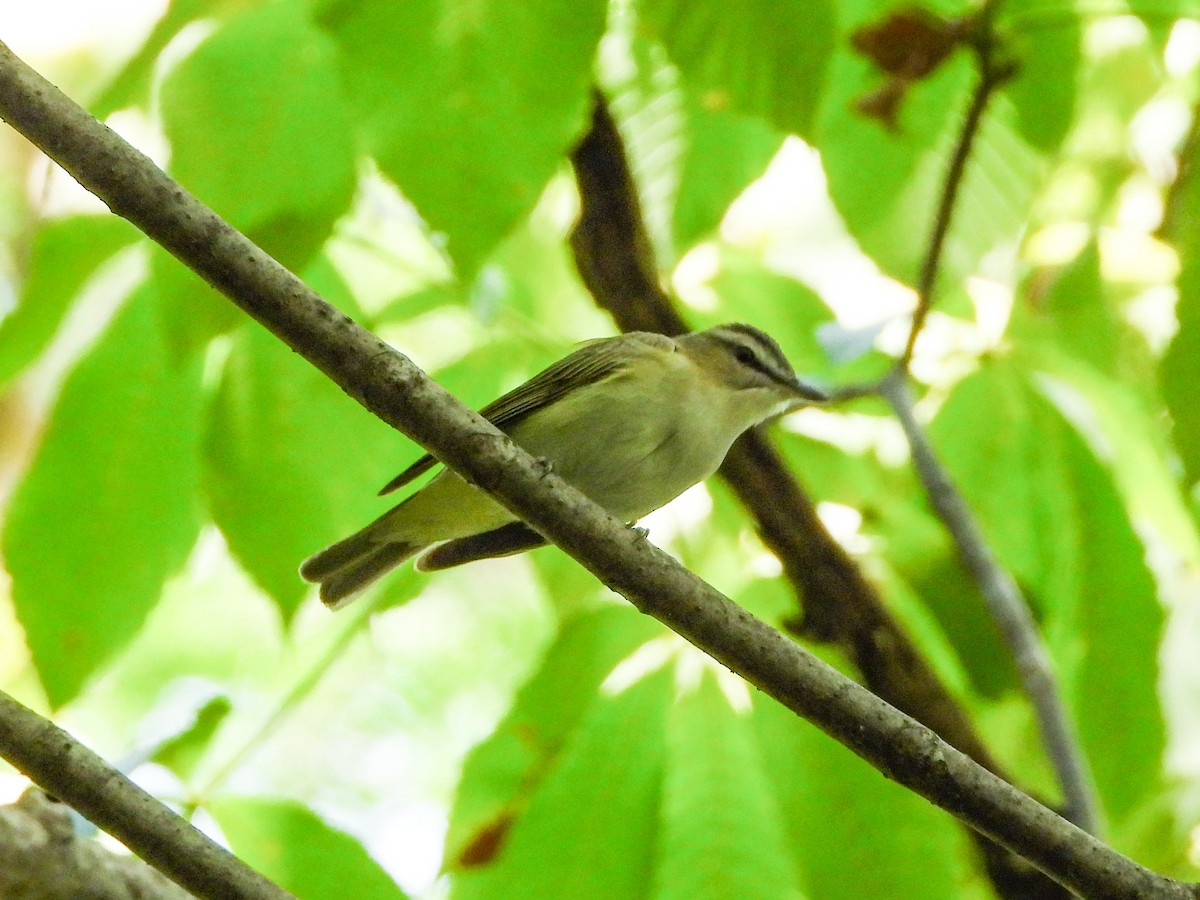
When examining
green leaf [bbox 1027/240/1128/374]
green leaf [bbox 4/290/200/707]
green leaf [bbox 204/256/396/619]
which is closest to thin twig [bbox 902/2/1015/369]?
Result: green leaf [bbox 1027/240/1128/374]

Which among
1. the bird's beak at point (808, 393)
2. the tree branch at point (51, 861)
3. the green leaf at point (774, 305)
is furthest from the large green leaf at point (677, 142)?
the tree branch at point (51, 861)

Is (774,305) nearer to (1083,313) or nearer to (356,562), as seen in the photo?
(1083,313)

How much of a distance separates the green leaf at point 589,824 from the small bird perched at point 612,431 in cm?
106

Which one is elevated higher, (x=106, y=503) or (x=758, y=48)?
(x=758, y=48)

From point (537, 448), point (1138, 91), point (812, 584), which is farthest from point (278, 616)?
point (1138, 91)

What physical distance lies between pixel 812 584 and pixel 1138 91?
7.26ft

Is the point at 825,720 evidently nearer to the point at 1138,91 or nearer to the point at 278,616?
the point at 278,616

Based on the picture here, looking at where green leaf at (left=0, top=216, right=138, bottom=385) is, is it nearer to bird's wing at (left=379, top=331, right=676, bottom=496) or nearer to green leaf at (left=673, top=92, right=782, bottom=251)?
green leaf at (left=673, top=92, right=782, bottom=251)

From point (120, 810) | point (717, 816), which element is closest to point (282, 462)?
point (120, 810)

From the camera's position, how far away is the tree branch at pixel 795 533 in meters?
3.13

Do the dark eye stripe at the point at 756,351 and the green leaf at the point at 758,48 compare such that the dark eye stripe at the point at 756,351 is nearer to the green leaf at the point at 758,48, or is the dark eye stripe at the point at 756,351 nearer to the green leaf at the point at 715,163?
the green leaf at the point at 715,163

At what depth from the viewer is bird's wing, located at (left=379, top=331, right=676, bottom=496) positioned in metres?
3.66

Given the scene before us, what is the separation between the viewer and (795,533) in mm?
3174

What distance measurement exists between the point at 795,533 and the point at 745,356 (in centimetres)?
93
